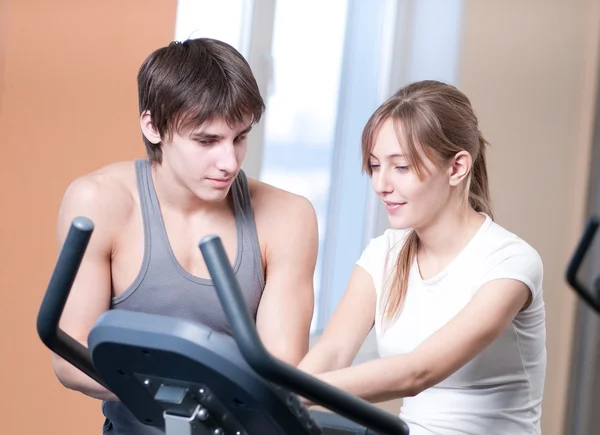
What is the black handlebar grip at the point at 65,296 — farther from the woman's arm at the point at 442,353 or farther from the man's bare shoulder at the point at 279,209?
the man's bare shoulder at the point at 279,209

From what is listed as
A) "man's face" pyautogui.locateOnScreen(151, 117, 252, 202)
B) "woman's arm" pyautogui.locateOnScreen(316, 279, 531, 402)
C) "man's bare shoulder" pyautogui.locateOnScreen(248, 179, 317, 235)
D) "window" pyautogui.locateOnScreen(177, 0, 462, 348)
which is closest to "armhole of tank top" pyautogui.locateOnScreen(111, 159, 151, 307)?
"man's face" pyautogui.locateOnScreen(151, 117, 252, 202)

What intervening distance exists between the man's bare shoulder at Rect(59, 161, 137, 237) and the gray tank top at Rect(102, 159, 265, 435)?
1.2 inches

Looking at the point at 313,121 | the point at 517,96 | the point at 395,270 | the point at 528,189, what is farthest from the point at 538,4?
the point at 395,270

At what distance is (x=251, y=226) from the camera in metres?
1.73

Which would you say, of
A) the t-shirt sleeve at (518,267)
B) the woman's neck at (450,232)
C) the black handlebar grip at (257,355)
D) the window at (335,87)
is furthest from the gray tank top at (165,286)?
the window at (335,87)

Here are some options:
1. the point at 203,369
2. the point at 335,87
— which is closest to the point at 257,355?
the point at 203,369

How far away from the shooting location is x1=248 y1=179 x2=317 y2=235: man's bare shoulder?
5.74 feet

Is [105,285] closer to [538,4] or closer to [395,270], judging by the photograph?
[395,270]

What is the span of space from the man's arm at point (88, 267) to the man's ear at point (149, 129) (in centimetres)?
12

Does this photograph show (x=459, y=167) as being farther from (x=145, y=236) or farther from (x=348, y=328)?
(x=145, y=236)

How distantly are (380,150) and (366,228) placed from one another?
1692 millimetres

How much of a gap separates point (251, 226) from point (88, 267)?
0.33 m

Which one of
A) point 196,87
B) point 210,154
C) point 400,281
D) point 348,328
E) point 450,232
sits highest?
point 196,87

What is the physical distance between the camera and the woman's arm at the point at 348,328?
1.65m
